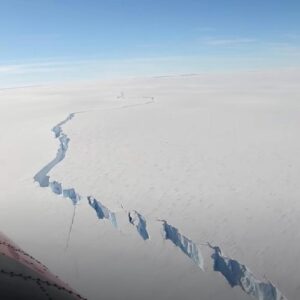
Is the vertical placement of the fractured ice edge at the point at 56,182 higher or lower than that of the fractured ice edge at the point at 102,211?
higher

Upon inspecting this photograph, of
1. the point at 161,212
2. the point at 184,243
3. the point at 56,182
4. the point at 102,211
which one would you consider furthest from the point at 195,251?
the point at 56,182

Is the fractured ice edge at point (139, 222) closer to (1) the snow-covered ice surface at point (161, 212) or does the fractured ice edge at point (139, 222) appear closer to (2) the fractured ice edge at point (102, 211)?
(1) the snow-covered ice surface at point (161, 212)

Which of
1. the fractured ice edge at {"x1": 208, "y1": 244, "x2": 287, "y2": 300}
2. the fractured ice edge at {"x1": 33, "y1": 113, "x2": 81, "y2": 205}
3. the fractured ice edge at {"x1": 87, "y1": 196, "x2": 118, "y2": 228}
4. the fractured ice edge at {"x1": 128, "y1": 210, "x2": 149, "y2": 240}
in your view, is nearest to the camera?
the fractured ice edge at {"x1": 208, "y1": 244, "x2": 287, "y2": 300}

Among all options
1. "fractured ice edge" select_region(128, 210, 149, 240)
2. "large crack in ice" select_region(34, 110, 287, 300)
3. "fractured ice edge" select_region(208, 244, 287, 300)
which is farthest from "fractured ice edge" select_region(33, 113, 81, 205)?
"fractured ice edge" select_region(208, 244, 287, 300)

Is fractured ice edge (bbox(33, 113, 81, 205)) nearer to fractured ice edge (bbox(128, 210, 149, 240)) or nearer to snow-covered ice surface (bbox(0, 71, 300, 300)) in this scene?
snow-covered ice surface (bbox(0, 71, 300, 300))

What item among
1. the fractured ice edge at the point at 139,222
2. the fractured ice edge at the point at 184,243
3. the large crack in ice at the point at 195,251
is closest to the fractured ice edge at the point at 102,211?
the large crack in ice at the point at 195,251

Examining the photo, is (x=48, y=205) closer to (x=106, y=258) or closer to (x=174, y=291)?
(x=106, y=258)
